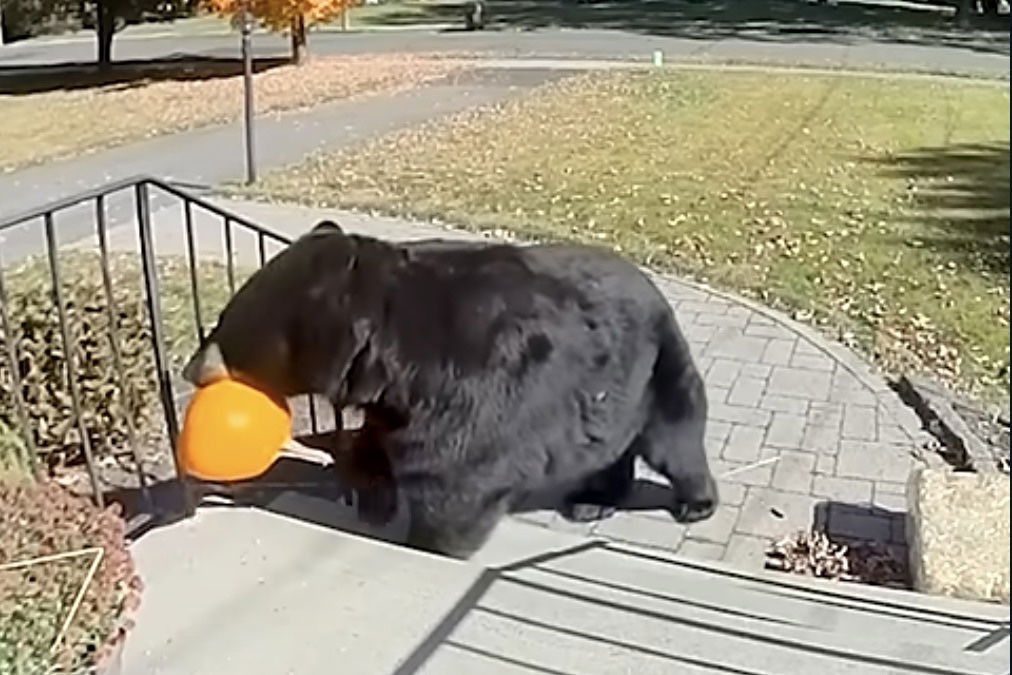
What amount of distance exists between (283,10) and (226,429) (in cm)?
803

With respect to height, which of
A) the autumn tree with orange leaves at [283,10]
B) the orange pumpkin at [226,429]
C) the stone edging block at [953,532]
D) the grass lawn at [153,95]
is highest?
the autumn tree with orange leaves at [283,10]

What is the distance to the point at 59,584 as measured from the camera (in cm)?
186

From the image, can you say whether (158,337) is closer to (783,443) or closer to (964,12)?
(783,443)

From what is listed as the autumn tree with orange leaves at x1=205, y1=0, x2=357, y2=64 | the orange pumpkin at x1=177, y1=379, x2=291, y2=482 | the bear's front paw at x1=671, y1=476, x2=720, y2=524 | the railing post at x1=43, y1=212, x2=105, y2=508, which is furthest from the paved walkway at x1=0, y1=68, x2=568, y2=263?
the bear's front paw at x1=671, y1=476, x2=720, y2=524

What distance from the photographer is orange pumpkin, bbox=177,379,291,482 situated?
2.50 metres

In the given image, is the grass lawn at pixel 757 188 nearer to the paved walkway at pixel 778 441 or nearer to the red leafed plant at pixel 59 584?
the paved walkway at pixel 778 441

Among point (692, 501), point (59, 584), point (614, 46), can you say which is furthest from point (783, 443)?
point (614, 46)

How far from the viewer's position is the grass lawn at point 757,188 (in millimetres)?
4445

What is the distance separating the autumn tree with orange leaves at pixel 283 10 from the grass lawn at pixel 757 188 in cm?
161

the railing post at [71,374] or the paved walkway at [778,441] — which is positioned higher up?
the railing post at [71,374]

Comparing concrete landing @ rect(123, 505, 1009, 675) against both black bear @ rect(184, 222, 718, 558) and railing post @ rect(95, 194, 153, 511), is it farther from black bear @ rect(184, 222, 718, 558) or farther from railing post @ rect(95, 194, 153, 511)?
railing post @ rect(95, 194, 153, 511)

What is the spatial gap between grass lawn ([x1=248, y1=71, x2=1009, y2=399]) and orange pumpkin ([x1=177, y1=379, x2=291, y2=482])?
4.98ft

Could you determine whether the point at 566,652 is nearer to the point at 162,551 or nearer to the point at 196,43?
the point at 162,551

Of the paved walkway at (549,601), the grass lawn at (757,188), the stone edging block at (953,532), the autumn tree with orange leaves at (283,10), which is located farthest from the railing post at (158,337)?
the autumn tree with orange leaves at (283,10)
